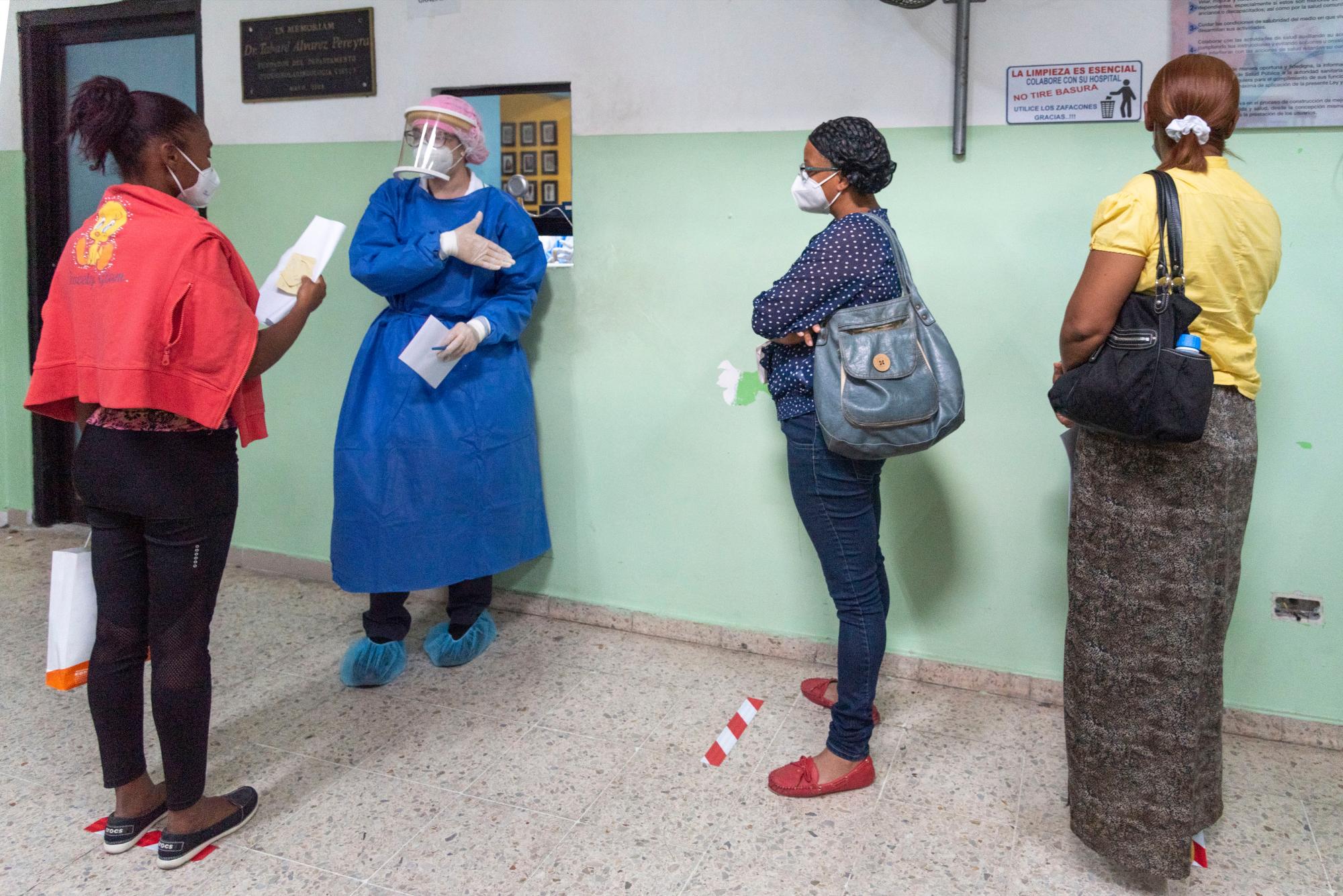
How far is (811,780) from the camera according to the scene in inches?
79.5

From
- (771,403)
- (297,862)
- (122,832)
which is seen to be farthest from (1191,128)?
(122,832)

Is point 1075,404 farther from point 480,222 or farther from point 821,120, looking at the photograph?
point 480,222

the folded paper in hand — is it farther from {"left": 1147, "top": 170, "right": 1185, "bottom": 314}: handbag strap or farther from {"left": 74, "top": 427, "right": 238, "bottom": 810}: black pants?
{"left": 1147, "top": 170, "right": 1185, "bottom": 314}: handbag strap

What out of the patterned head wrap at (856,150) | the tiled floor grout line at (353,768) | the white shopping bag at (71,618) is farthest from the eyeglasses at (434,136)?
the tiled floor grout line at (353,768)

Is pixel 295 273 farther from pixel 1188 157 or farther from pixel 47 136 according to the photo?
pixel 47 136

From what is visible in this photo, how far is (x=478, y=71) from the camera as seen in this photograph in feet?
9.03

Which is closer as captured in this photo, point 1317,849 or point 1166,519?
point 1166,519

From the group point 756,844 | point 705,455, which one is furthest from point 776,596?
point 756,844

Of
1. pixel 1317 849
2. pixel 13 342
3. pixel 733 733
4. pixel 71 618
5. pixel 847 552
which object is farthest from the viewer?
pixel 13 342

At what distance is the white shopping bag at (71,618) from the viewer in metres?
1.72

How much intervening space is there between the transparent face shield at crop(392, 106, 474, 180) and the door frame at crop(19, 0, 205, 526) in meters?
1.27

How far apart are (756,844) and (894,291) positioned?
42.0 inches

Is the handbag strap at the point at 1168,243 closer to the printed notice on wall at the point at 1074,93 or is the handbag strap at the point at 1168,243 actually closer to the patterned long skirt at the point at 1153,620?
the patterned long skirt at the point at 1153,620

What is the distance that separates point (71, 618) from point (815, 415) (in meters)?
1.38
